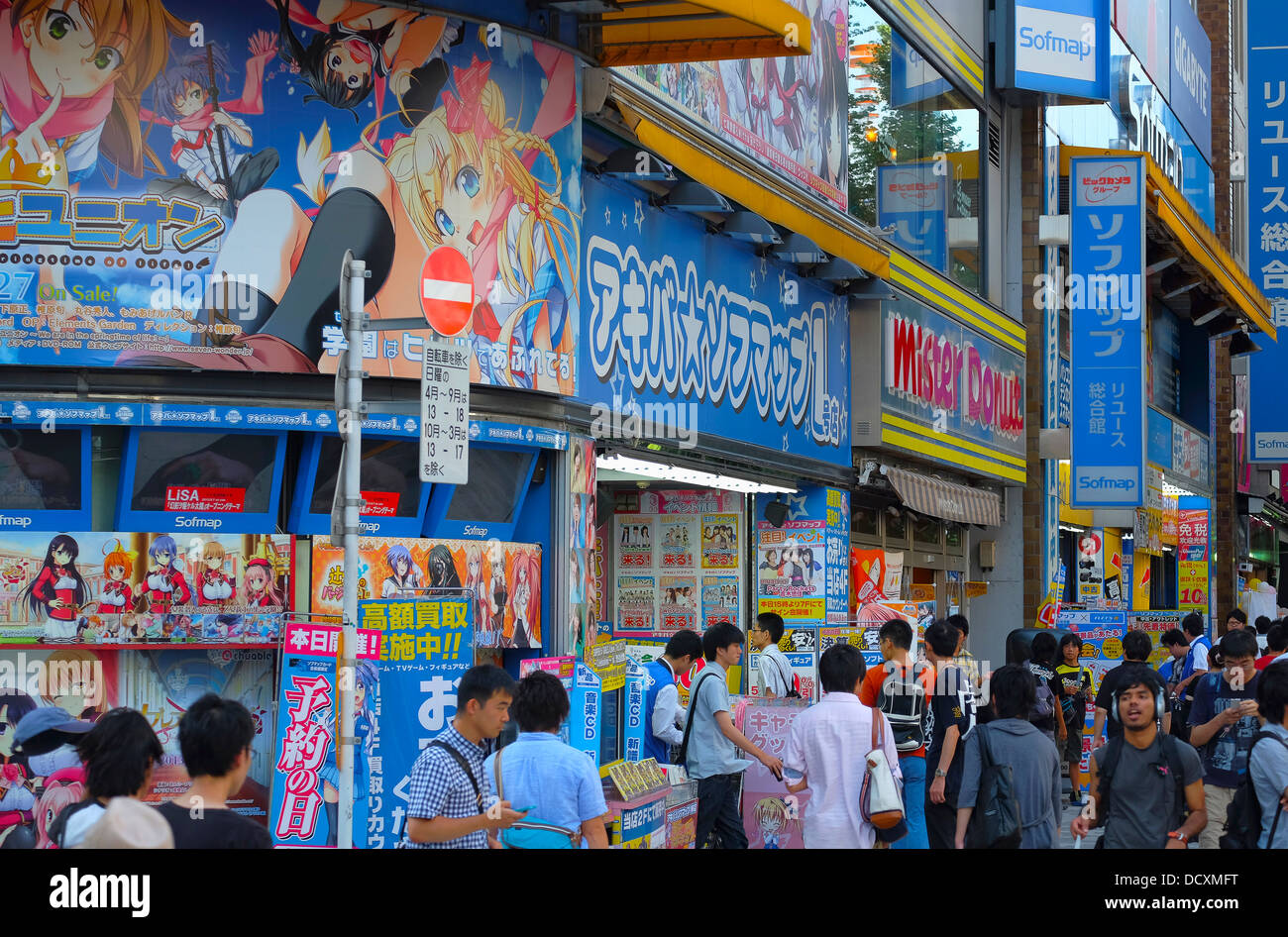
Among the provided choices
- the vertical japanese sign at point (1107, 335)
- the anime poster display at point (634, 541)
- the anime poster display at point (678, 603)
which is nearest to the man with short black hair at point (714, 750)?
the anime poster display at point (678, 603)

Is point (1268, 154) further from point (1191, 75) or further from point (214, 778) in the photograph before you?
point (214, 778)

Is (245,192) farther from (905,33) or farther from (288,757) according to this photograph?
(905,33)

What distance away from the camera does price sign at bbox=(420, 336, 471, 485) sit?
9.37 m

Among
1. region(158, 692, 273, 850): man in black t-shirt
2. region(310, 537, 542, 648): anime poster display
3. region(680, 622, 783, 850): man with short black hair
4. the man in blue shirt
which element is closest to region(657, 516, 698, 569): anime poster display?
region(310, 537, 542, 648): anime poster display

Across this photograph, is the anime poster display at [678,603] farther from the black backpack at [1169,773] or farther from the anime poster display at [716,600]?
the black backpack at [1169,773]

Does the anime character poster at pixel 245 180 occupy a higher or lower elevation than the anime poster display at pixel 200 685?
higher

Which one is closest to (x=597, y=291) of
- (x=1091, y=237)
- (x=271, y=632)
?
(x=271, y=632)

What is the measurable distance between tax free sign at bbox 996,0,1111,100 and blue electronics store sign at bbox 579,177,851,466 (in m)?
8.07

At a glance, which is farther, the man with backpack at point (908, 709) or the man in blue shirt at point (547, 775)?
the man with backpack at point (908, 709)

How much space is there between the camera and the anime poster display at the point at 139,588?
1080 centimetres

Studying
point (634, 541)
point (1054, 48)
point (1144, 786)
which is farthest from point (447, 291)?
point (1054, 48)

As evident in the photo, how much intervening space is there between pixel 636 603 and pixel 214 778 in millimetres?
12839

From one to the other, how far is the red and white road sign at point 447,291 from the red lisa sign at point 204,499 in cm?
194

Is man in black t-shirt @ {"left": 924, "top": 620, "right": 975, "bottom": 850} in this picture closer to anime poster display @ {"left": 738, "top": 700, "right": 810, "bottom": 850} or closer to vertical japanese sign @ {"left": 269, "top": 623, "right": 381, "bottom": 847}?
anime poster display @ {"left": 738, "top": 700, "right": 810, "bottom": 850}
